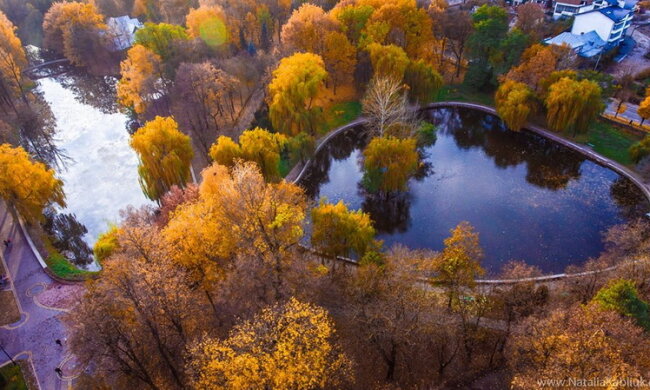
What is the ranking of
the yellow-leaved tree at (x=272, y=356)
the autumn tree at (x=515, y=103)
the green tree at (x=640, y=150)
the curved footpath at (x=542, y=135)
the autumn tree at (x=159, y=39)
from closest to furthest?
the yellow-leaved tree at (x=272, y=356) → the curved footpath at (x=542, y=135) → the green tree at (x=640, y=150) → the autumn tree at (x=515, y=103) → the autumn tree at (x=159, y=39)

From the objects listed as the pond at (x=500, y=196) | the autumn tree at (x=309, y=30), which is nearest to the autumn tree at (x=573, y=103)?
the pond at (x=500, y=196)

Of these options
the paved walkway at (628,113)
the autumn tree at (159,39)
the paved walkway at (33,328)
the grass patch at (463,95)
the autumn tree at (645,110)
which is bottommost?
the paved walkway at (33,328)

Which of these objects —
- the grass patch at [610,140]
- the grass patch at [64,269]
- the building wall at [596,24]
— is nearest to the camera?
the grass patch at [64,269]

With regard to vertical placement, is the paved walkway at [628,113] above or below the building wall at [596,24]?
below

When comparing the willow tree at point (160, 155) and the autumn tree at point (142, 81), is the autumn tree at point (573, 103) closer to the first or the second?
the willow tree at point (160, 155)

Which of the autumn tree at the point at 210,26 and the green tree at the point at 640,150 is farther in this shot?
the autumn tree at the point at 210,26

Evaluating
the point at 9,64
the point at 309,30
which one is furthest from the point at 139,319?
the point at 9,64
